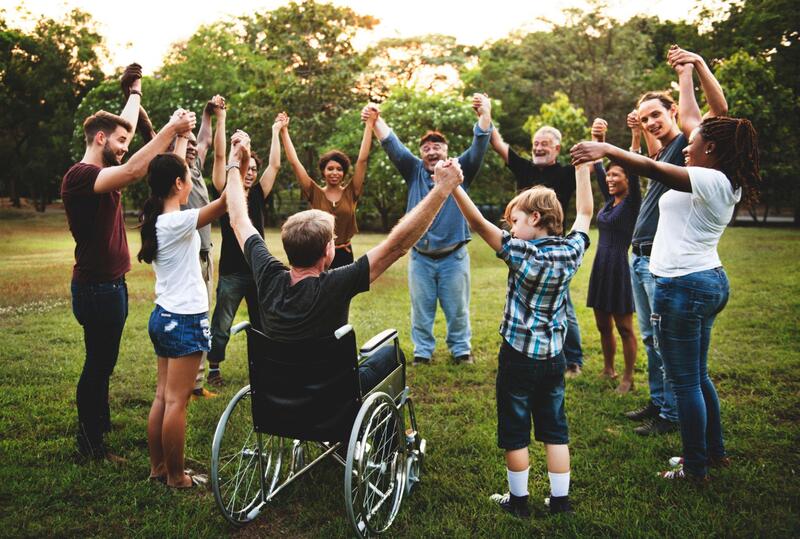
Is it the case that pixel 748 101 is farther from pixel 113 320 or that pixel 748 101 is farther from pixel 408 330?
pixel 113 320

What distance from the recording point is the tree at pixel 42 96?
2959cm

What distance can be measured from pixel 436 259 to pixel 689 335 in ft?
9.45

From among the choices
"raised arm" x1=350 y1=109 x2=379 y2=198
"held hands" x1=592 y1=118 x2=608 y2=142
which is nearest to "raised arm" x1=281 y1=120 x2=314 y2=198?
"raised arm" x1=350 y1=109 x2=379 y2=198

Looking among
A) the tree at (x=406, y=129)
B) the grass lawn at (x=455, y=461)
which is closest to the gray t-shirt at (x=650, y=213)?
the grass lawn at (x=455, y=461)

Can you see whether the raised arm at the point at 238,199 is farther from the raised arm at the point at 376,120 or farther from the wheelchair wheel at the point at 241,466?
the raised arm at the point at 376,120

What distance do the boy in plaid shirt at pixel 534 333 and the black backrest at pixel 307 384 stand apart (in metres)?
0.77

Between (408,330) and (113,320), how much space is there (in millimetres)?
4154

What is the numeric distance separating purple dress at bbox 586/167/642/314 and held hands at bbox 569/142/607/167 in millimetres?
2243

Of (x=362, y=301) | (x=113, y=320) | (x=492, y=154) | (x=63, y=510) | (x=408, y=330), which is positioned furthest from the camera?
(x=492, y=154)

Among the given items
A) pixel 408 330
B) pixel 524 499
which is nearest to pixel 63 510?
pixel 524 499

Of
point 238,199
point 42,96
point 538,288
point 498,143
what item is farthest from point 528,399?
point 42,96

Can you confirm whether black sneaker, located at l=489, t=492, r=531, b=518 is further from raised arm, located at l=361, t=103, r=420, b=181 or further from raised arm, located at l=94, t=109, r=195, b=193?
raised arm, located at l=361, t=103, r=420, b=181

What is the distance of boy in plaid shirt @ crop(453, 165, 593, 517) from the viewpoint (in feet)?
8.57

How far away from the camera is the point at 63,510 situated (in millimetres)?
2893
